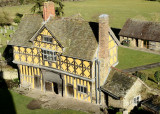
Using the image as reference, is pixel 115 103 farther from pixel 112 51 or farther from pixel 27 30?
pixel 27 30

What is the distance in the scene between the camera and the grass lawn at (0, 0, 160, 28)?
260 ft

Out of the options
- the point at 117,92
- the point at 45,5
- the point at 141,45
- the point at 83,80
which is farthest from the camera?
the point at 141,45

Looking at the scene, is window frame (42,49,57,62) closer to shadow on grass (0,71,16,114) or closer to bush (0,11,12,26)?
shadow on grass (0,71,16,114)

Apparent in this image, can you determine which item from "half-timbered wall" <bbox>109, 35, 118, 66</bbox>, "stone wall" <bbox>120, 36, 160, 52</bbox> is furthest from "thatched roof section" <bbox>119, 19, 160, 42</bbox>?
"half-timbered wall" <bbox>109, 35, 118, 66</bbox>

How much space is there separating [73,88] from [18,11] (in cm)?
5518

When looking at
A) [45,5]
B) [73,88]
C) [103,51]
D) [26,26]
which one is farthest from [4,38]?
[103,51]

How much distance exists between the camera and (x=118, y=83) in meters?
30.2

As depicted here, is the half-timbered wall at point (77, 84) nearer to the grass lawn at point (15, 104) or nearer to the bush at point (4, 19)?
the grass lawn at point (15, 104)

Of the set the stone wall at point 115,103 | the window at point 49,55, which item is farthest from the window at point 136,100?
the window at point 49,55

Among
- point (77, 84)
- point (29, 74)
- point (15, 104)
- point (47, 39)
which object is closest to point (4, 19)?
point (29, 74)

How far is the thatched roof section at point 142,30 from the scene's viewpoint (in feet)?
169

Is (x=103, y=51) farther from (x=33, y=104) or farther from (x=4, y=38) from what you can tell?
(x=4, y=38)

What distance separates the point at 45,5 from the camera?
33.5 meters

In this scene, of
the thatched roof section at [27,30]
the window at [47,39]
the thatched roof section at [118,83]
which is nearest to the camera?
the thatched roof section at [118,83]
